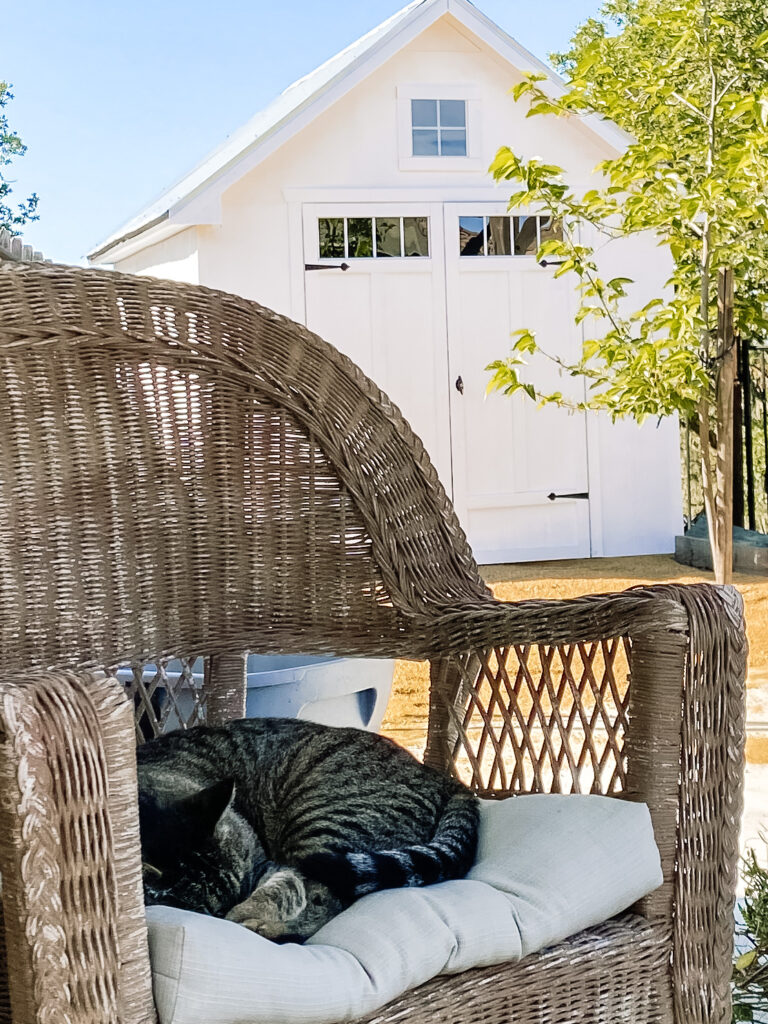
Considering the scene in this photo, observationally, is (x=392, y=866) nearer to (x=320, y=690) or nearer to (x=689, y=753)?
(x=689, y=753)

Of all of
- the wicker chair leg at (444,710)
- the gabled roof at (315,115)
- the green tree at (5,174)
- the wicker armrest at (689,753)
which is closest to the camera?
the wicker armrest at (689,753)

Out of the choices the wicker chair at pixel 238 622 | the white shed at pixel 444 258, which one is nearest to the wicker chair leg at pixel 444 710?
the wicker chair at pixel 238 622

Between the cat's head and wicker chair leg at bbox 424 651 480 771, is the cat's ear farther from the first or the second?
wicker chair leg at bbox 424 651 480 771

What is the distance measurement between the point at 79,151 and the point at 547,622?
3128cm

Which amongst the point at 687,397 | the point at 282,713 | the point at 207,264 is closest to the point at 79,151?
the point at 207,264

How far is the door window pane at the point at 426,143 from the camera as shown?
7062mm

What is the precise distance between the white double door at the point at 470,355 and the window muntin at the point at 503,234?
53mm

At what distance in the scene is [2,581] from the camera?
166 centimetres

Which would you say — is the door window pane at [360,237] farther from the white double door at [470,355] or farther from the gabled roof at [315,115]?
the gabled roof at [315,115]

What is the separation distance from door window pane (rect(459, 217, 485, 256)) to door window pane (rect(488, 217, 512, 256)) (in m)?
0.05

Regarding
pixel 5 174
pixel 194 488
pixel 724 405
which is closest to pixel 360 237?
pixel 724 405

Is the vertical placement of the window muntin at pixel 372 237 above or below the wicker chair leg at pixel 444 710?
above

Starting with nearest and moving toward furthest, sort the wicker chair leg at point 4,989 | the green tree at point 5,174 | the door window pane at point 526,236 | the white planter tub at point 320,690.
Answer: the wicker chair leg at point 4,989
the white planter tub at point 320,690
the door window pane at point 526,236
the green tree at point 5,174

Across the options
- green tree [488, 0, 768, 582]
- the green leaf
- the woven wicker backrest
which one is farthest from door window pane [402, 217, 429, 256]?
the green leaf
